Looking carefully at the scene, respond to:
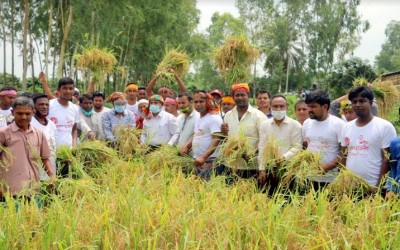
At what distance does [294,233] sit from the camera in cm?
271

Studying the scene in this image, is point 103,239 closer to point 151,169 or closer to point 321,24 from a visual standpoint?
point 151,169

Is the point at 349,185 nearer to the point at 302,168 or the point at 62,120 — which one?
the point at 302,168

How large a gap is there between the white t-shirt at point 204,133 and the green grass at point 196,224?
144 centimetres

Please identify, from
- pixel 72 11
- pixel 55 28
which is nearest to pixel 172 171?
pixel 72 11

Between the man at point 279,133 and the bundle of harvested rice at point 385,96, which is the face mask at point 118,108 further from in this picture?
the bundle of harvested rice at point 385,96

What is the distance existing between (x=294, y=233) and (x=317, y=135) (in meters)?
1.46

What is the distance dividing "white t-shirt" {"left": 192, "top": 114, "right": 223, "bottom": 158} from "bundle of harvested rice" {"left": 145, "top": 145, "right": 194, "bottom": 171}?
0.14 metres

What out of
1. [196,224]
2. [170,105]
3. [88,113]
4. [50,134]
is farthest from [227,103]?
[196,224]

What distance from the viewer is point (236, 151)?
13.6 feet

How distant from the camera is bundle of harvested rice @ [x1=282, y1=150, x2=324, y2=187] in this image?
371 cm

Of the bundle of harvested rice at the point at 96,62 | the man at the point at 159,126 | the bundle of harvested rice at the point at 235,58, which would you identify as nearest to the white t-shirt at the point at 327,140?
the bundle of harvested rice at the point at 235,58

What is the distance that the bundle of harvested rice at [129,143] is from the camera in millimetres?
4954

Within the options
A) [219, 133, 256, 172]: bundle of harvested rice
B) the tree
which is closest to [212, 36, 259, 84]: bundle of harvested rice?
[219, 133, 256, 172]: bundle of harvested rice

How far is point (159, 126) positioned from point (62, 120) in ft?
3.87
